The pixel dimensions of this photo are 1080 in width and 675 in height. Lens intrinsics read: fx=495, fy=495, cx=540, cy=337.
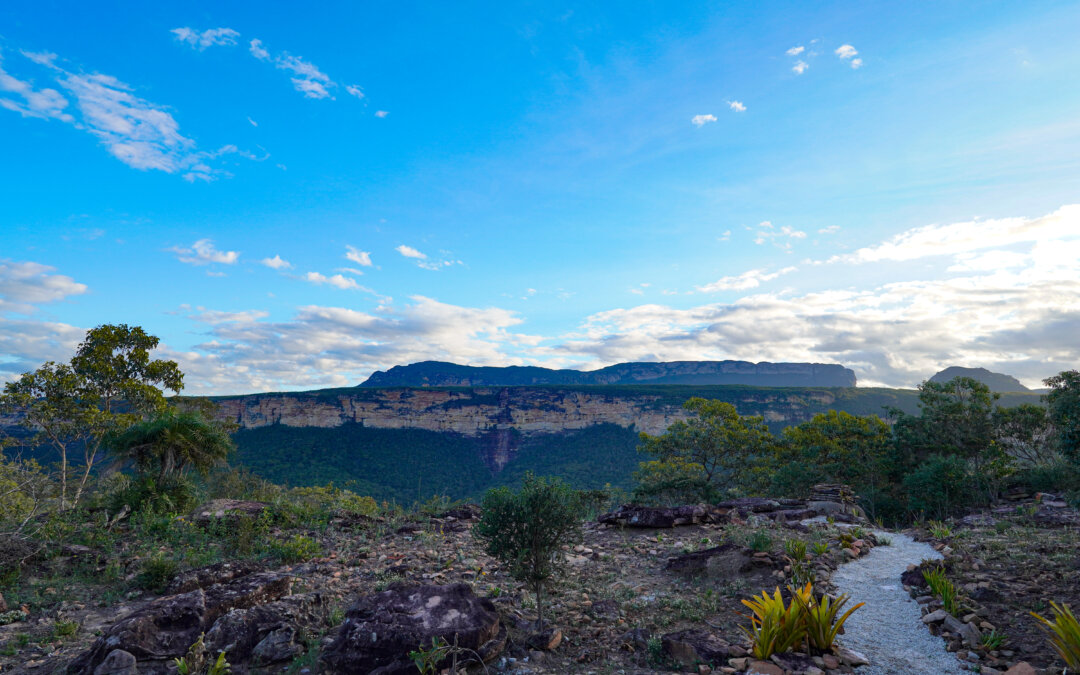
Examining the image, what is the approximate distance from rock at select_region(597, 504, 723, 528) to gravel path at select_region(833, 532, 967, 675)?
5202 millimetres

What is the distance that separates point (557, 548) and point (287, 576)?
5198 mm

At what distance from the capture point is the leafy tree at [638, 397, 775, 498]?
31.2 m

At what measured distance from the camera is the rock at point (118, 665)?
6203mm

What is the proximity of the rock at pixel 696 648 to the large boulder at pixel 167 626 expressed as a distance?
21.9 feet

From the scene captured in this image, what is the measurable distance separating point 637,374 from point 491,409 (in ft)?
307

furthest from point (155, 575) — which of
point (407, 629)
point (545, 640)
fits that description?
point (545, 640)

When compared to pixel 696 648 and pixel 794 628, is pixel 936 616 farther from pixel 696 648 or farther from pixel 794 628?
pixel 696 648

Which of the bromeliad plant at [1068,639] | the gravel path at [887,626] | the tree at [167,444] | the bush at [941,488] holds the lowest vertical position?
the bush at [941,488]

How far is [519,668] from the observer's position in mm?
6602

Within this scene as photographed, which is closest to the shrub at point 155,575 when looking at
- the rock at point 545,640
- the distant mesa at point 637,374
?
the rock at point 545,640

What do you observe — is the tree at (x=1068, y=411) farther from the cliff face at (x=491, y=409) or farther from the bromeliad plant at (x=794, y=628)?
the cliff face at (x=491, y=409)

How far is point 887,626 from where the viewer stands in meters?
7.57

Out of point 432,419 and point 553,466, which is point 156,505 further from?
point 432,419

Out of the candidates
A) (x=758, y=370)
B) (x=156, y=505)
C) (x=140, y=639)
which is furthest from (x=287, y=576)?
(x=758, y=370)
